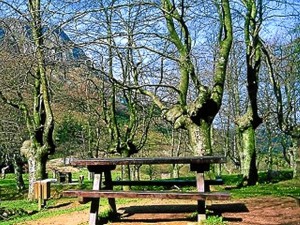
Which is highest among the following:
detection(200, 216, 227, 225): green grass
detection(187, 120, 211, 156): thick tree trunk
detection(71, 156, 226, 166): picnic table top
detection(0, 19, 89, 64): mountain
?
detection(0, 19, 89, 64): mountain

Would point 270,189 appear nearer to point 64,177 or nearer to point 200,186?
point 200,186

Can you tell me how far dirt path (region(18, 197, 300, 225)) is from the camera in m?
7.39

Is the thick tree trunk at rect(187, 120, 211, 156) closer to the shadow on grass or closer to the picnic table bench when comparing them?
the shadow on grass

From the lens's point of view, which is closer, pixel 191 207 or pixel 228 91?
pixel 191 207

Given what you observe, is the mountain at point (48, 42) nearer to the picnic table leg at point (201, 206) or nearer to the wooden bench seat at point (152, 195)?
the wooden bench seat at point (152, 195)

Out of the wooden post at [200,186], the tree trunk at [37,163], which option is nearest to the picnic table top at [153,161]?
the wooden post at [200,186]

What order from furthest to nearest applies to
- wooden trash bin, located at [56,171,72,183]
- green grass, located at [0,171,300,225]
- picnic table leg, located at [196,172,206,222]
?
1. wooden trash bin, located at [56,171,72,183]
2. green grass, located at [0,171,300,225]
3. picnic table leg, located at [196,172,206,222]

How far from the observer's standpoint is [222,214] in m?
7.96

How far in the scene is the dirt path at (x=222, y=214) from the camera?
7391 mm

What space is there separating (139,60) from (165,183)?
11833 millimetres

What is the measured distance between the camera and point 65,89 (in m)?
23.2

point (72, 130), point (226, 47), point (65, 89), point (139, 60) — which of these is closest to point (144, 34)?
point (226, 47)

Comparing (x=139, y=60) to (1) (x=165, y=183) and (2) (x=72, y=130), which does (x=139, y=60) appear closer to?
(1) (x=165, y=183)

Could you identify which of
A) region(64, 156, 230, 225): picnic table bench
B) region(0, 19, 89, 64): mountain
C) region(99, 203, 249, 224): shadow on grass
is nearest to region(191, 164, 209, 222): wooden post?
region(64, 156, 230, 225): picnic table bench
